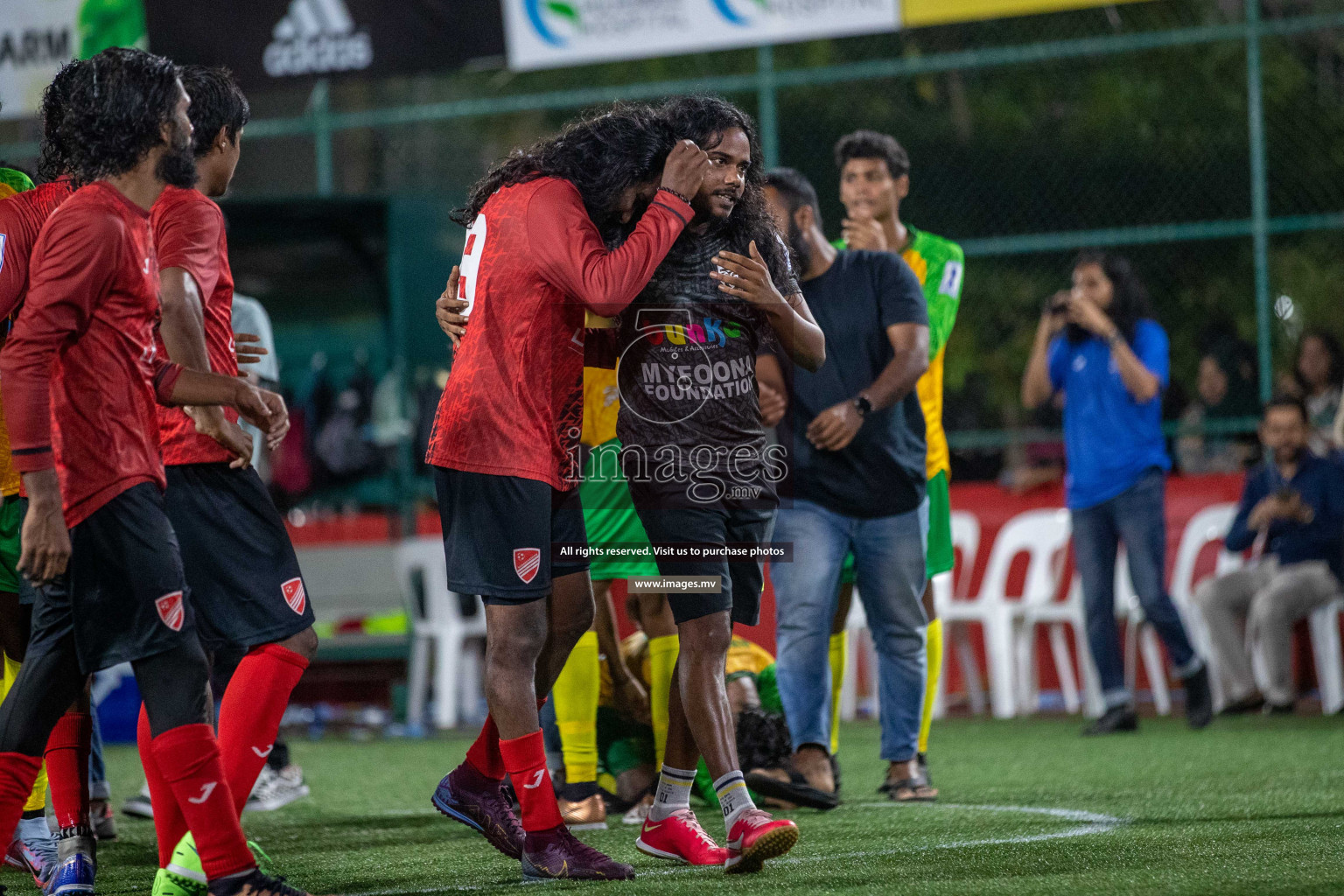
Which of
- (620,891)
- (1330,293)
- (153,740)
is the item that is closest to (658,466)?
(620,891)

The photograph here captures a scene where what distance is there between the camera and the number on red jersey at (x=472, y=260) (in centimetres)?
422

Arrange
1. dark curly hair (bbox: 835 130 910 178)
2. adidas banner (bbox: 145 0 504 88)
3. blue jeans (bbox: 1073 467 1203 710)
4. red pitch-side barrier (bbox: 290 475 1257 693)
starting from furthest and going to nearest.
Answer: adidas banner (bbox: 145 0 504 88) → red pitch-side barrier (bbox: 290 475 1257 693) → blue jeans (bbox: 1073 467 1203 710) → dark curly hair (bbox: 835 130 910 178)

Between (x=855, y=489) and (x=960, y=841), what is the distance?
1.62 metres

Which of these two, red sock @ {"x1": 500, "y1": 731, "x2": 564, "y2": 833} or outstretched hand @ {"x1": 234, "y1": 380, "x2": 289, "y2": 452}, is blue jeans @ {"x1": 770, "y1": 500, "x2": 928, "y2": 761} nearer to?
red sock @ {"x1": 500, "y1": 731, "x2": 564, "y2": 833}

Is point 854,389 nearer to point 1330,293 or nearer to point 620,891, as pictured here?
point 620,891

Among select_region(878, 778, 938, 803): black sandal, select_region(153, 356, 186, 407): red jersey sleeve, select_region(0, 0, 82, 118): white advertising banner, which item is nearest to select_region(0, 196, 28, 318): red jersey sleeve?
select_region(153, 356, 186, 407): red jersey sleeve

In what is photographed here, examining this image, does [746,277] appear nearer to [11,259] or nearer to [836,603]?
[11,259]

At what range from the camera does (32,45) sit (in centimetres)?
1113

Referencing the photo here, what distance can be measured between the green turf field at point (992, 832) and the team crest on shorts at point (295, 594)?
722mm

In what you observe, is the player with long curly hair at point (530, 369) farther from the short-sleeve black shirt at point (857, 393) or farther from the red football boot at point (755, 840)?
the short-sleeve black shirt at point (857, 393)

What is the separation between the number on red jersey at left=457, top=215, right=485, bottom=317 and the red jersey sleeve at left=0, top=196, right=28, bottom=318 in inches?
44.1

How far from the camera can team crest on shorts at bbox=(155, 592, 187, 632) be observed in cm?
349

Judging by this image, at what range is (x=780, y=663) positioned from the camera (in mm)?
5867

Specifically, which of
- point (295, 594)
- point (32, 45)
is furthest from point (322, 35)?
point (295, 594)
